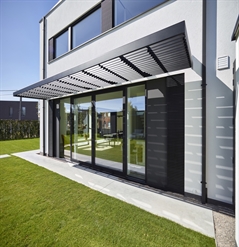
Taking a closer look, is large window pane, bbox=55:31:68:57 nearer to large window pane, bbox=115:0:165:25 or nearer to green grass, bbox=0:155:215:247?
large window pane, bbox=115:0:165:25

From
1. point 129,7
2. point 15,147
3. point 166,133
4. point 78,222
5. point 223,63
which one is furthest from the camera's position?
point 15,147

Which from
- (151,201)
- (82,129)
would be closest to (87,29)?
(82,129)

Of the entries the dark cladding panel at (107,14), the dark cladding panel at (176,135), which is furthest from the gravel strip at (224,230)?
the dark cladding panel at (107,14)

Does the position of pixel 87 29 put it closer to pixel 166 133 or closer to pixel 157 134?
pixel 157 134

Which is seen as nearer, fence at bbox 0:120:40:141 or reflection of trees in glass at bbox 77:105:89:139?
reflection of trees in glass at bbox 77:105:89:139

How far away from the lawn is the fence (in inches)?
537

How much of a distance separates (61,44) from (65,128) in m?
3.97

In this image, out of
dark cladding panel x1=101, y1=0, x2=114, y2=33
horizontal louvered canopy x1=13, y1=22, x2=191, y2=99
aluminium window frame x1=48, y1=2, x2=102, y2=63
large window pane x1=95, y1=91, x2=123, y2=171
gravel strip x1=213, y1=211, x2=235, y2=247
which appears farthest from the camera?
aluminium window frame x1=48, y1=2, x2=102, y2=63

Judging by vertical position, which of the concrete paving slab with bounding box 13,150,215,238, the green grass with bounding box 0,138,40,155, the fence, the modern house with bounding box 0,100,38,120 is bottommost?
the green grass with bounding box 0,138,40,155

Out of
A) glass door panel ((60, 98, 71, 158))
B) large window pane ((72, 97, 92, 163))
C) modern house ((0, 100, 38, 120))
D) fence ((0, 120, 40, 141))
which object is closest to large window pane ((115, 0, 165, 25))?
large window pane ((72, 97, 92, 163))

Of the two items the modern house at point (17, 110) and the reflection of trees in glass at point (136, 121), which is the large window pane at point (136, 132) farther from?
the modern house at point (17, 110)

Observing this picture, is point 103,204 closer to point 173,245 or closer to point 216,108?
point 173,245

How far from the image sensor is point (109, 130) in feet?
17.5

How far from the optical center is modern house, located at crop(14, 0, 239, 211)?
2971 mm
